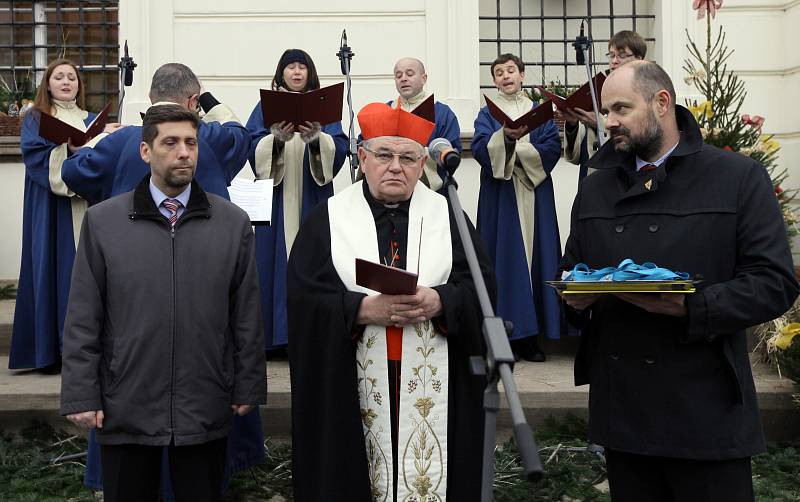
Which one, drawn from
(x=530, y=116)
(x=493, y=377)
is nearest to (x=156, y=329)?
(x=493, y=377)

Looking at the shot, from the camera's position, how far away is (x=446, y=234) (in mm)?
3883

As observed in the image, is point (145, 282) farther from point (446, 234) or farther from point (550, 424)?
point (550, 424)

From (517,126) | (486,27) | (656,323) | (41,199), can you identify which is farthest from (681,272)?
(486,27)

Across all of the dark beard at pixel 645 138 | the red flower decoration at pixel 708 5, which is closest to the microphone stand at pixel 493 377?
the dark beard at pixel 645 138

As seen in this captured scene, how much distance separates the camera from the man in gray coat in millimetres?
3533

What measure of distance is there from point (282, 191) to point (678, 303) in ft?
13.4

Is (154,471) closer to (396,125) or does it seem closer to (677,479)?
(396,125)

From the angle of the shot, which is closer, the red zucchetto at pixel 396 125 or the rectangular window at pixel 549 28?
the red zucchetto at pixel 396 125

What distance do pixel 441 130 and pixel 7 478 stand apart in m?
3.51

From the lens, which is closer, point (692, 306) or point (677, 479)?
point (692, 306)

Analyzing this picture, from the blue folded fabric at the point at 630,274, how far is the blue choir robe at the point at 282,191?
3.58 metres

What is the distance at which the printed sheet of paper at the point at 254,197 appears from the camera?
5844mm

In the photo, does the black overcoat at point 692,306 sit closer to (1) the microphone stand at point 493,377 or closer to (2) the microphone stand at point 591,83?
(1) the microphone stand at point 493,377

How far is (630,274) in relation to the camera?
2932 mm
